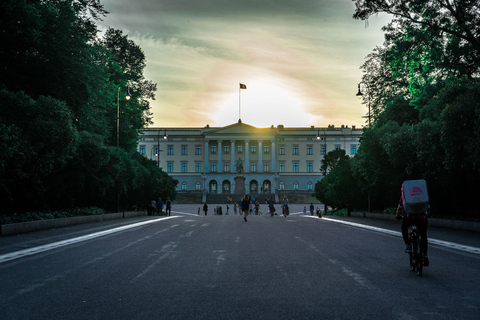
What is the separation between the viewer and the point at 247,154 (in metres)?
118

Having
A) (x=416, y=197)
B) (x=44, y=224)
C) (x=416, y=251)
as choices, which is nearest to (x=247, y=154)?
(x=44, y=224)

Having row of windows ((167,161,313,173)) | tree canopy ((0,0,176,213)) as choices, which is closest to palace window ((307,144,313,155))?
row of windows ((167,161,313,173))

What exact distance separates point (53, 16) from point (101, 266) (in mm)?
20870

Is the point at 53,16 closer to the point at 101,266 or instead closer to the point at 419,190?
the point at 101,266

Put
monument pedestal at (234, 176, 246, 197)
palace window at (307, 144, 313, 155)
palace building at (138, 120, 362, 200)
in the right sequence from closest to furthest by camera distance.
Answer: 1. monument pedestal at (234, 176, 246, 197)
2. palace building at (138, 120, 362, 200)
3. palace window at (307, 144, 313, 155)

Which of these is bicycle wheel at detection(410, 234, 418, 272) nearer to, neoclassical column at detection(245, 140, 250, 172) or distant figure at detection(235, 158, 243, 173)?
distant figure at detection(235, 158, 243, 173)

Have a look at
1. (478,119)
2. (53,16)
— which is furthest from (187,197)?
(478,119)

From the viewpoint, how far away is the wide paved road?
5859 millimetres

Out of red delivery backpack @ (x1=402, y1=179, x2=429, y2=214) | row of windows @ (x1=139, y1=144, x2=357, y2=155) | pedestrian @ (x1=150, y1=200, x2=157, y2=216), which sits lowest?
pedestrian @ (x1=150, y1=200, x2=157, y2=216)

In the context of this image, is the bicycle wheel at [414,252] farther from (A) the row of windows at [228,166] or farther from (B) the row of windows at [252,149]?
(B) the row of windows at [252,149]

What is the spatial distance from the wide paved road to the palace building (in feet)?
336

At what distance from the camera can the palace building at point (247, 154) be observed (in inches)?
4626

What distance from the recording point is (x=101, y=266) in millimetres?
9703

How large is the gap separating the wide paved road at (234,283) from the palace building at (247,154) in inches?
4031
